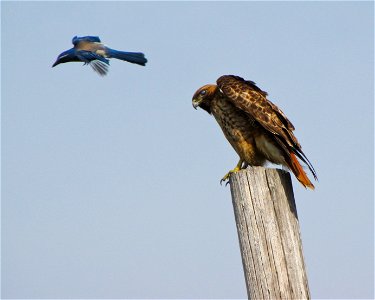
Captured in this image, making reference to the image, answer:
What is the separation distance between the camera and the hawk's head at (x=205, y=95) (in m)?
5.95

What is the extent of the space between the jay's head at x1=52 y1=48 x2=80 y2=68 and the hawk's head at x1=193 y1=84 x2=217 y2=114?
8.63 feet

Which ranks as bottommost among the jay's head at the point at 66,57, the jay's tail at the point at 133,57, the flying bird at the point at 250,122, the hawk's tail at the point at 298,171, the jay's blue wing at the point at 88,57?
the hawk's tail at the point at 298,171

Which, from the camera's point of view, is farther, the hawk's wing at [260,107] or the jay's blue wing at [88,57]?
the jay's blue wing at [88,57]

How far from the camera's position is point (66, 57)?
8.28 metres

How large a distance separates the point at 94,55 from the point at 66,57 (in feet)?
1.75

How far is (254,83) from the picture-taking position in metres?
5.65

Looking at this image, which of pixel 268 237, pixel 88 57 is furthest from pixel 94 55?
pixel 268 237

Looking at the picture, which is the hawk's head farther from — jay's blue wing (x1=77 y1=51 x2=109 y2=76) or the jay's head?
the jay's head

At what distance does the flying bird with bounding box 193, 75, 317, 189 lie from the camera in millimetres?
4957

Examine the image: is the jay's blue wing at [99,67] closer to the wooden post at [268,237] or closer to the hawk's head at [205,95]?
the hawk's head at [205,95]

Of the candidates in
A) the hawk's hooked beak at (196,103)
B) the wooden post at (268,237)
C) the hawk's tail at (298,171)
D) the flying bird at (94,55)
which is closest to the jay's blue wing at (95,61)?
the flying bird at (94,55)

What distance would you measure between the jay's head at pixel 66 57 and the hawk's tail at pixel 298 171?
4079mm

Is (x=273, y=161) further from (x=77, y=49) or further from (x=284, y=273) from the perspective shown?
(x=77, y=49)

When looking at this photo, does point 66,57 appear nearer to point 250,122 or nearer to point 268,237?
point 250,122
